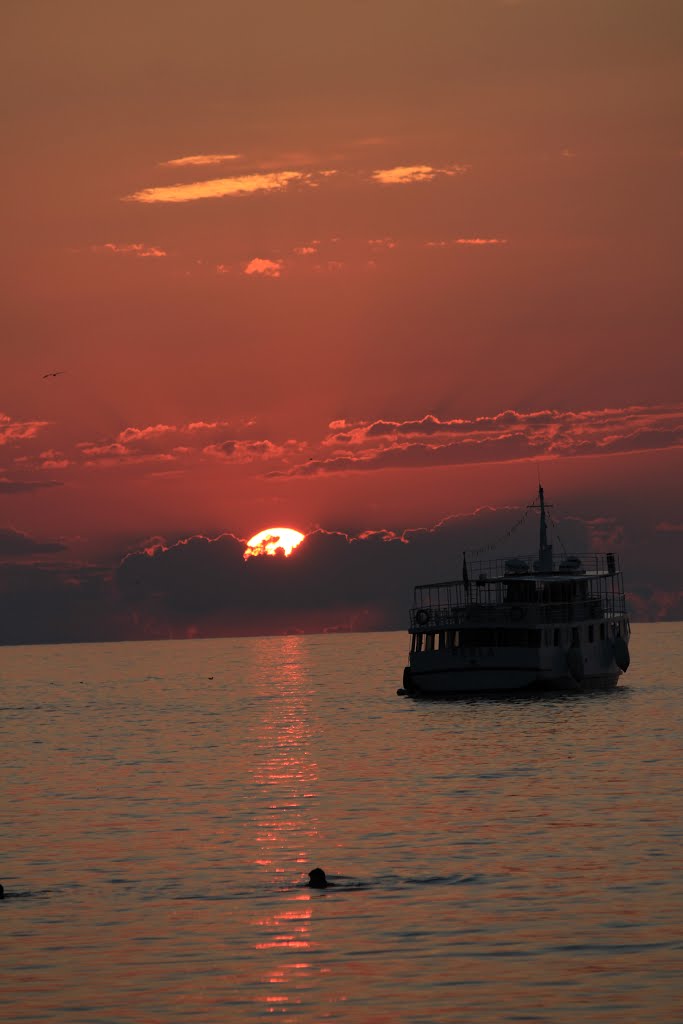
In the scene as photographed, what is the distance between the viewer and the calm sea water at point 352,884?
29047mm

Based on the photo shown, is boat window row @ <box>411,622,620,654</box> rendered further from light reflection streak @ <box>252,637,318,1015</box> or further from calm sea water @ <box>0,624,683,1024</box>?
calm sea water @ <box>0,624,683,1024</box>

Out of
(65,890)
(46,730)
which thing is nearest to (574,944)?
(65,890)

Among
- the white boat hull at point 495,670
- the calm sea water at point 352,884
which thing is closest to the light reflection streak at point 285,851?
the calm sea water at point 352,884

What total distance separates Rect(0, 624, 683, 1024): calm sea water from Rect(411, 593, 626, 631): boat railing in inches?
813

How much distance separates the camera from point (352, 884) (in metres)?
39.7

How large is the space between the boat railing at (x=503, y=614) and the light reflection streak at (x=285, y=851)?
43.0 ft

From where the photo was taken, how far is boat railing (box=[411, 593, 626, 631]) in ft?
347

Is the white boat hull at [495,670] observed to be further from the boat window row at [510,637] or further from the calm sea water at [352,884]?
the calm sea water at [352,884]

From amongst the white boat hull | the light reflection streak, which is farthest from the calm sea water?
the white boat hull

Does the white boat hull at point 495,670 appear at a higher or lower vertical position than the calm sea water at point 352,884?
higher

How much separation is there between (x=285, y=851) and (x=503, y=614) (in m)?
61.3

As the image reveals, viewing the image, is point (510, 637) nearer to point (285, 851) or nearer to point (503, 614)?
point (503, 614)

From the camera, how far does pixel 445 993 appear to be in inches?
1137

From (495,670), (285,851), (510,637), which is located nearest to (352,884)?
(285,851)
